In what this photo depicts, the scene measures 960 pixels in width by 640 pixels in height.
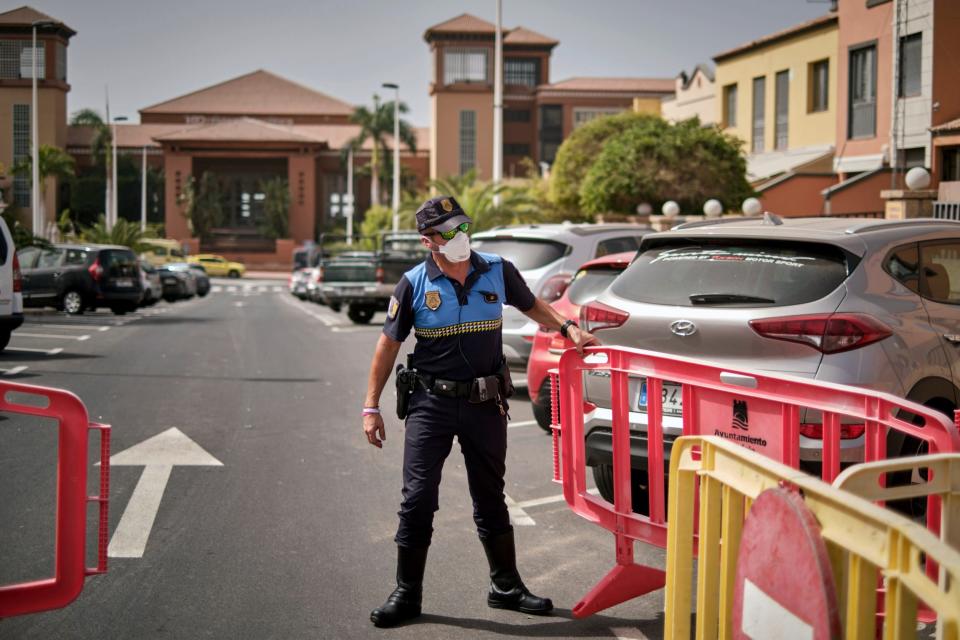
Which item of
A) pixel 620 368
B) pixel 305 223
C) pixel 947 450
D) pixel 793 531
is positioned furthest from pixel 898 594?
pixel 305 223

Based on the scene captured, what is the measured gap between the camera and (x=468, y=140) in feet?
297

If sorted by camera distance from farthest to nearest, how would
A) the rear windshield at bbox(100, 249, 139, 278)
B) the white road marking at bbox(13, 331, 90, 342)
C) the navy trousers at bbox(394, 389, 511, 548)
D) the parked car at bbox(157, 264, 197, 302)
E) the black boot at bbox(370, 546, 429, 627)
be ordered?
the parked car at bbox(157, 264, 197, 302)
the rear windshield at bbox(100, 249, 139, 278)
the white road marking at bbox(13, 331, 90, 342)
the navy trousers at bbox(394, 389, 511, 548)
the black boot at bbox(370, 546, 429, 627)

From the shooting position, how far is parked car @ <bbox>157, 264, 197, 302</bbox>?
45594 mm

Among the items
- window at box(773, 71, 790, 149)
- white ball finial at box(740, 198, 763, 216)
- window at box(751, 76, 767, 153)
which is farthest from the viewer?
window at box(751, 76, 767, 153)

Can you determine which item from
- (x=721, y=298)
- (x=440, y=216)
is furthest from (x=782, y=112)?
(x=440, y=216)

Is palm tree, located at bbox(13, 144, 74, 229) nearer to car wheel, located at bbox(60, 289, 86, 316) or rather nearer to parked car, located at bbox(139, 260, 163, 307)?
car wheel, located at bbox(60, 289, 86, 316)

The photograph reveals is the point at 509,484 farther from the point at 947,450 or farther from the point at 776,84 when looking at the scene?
the point at 776,84

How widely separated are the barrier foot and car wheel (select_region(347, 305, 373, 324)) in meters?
24.8

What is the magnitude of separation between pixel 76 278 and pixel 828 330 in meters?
26.8

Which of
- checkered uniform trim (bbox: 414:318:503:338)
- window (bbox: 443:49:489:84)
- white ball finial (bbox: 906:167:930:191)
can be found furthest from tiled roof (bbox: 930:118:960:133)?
window (bbox: 443:49:489:84)

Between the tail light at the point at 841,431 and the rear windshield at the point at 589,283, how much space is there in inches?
210

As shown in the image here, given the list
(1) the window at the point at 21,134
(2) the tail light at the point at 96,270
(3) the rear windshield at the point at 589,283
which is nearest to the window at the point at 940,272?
(3) the rear windshield at the point at 589,283

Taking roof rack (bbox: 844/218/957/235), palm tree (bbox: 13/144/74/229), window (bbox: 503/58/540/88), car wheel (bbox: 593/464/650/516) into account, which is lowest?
car wheel (bbox: 593/464/650/516)

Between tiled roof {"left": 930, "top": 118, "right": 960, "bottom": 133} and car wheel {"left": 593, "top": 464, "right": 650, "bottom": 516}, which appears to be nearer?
car wheel {"left": 593, "top": 464, "right": 650, "bottom": 516}
